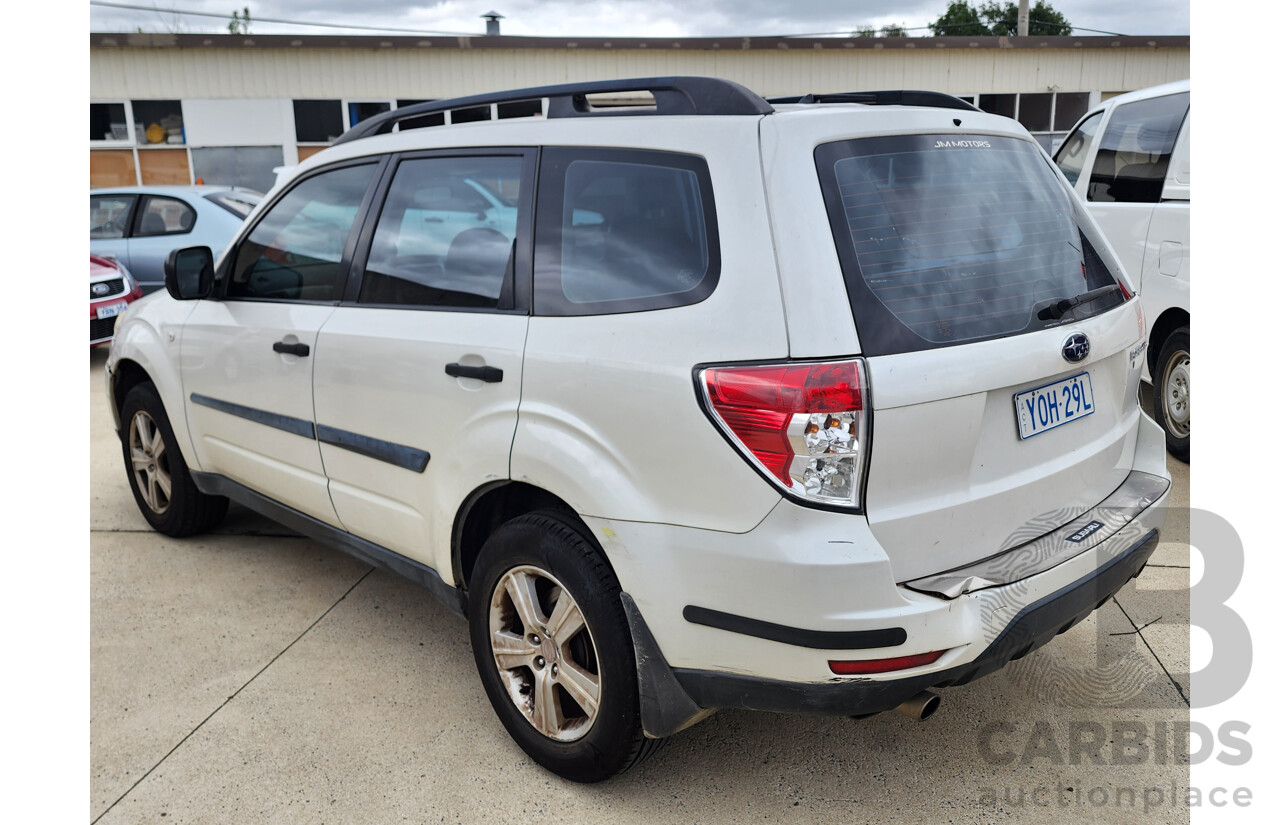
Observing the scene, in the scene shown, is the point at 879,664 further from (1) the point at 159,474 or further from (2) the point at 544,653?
(1) the point at 159,474

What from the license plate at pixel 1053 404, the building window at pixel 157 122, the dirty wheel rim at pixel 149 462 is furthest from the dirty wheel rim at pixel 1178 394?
the building window at pixel 157 122

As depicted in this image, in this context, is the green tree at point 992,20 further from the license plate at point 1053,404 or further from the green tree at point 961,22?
the license plate at point 1053,404

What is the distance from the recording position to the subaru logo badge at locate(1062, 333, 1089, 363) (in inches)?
92.4

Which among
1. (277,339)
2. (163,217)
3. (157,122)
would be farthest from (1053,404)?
(157,122)

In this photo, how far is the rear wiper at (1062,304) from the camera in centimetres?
237

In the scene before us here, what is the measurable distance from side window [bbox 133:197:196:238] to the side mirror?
21.0 ft

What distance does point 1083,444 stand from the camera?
2.49 m

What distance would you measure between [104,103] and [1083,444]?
19.5 m

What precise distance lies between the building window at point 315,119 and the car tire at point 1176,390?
16.1 m

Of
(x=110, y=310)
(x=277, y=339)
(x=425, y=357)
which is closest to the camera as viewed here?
(x=425, y=357)

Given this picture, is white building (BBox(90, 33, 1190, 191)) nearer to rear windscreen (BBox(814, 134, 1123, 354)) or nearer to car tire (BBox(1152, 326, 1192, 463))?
car tire (BBox(1152, 326, 1192, 463))

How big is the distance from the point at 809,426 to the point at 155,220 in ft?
32.0

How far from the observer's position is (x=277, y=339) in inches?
134

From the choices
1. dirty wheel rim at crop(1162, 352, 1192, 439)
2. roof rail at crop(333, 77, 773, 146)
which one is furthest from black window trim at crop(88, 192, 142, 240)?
dirty wheel rim at crop(1162, 352, 1192, 439)
